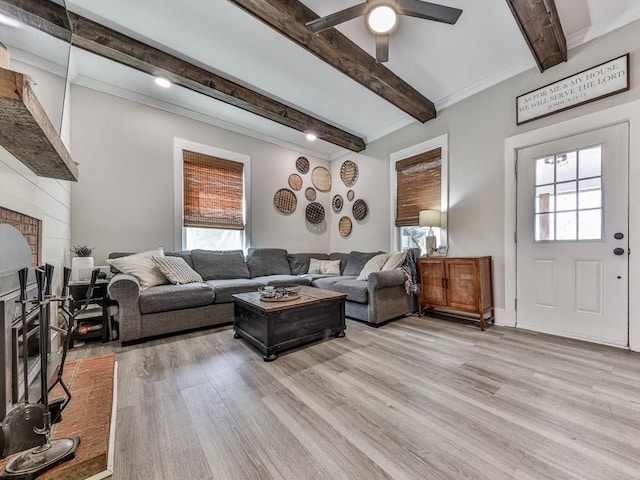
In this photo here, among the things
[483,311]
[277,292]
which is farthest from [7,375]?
[483,311]

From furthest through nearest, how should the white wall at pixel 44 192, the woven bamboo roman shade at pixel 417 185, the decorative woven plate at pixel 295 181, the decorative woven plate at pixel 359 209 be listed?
the decorative woven plate at pixel 295 181
the decorative woven plate at pixel 359 209
the woven bamboo roman shade at pixel 417 185
the white wall at pixel 44 192

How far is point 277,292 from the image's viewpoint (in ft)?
8.30

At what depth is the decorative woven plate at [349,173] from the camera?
4.92 metres

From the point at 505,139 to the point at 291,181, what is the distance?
329 cm

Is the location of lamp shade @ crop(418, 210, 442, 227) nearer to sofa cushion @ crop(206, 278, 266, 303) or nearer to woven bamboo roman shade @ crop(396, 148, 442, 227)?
woven bamboo roman shade @ crop(396, 148, 442, 227)

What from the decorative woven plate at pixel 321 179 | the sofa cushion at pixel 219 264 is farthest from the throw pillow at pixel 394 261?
the decorative woven plate at pixel 321 179

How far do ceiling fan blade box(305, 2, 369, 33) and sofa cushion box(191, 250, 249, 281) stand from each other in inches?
114

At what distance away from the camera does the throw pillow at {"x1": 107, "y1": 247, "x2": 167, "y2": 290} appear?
2.81 meters

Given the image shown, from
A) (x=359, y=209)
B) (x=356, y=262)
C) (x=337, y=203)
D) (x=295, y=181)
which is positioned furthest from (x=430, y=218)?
(x=295, y=181)

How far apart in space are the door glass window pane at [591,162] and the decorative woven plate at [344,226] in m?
3.20

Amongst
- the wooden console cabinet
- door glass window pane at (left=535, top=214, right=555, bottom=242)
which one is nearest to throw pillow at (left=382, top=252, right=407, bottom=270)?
the wooden console cabinet

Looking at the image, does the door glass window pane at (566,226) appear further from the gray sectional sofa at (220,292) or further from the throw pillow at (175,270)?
the throw pillow at (175,270)

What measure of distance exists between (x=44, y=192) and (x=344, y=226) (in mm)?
4061

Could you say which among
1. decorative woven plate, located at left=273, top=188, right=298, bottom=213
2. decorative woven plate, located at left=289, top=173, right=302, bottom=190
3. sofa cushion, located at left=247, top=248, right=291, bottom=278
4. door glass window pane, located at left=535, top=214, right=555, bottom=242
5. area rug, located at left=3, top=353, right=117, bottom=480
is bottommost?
area rug, located at left=3, top=353, right=117, bottom=480
